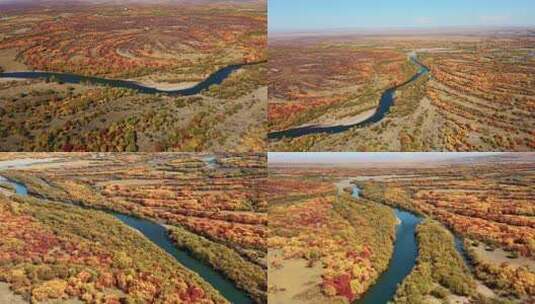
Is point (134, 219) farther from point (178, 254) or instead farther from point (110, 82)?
point (110, 82)

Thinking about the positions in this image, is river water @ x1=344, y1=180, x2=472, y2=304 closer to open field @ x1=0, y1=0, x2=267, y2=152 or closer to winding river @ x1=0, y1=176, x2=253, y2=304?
winding river @ x1=0, y1=176, x2=253, y2=304

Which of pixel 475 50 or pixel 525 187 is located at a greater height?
pixel 475 50

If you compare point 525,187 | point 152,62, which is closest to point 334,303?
point 525,187

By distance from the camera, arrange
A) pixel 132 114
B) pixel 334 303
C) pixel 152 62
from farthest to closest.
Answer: pixel 152 62 → pixel 132 114 → pixel 334 303

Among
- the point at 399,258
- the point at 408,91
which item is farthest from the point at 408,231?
the point at 408,91

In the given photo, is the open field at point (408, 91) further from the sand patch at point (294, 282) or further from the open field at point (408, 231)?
the sand patch at point (294, 282)

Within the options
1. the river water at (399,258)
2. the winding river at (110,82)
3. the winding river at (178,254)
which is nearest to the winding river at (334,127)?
the river water at (399,258)

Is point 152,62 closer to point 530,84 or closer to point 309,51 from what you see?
point 309,51
